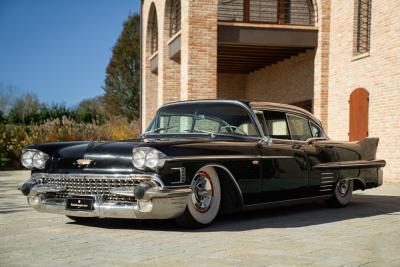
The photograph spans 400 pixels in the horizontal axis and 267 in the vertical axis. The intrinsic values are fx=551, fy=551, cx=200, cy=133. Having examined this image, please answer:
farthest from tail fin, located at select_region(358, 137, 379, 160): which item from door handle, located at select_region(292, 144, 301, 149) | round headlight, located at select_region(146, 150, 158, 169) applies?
round headlight, located at select_region(146, 150, 158, 169)

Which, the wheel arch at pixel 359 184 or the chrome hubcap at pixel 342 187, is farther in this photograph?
the wheel arch at pixel 359 184

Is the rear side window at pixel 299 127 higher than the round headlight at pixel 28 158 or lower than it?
higher

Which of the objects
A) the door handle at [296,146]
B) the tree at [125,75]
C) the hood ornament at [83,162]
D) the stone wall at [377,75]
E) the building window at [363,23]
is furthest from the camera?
the tree at [125,75]

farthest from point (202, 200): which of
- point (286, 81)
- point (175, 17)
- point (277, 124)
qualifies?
point (286, 81)

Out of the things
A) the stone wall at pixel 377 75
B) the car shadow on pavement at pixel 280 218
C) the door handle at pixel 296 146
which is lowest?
the car shadow on pavement at pixel 280 218

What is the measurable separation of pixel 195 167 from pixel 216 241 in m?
0.79

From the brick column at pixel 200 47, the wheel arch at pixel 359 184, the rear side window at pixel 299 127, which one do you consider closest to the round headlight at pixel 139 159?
the rear side window at pixel 299 127

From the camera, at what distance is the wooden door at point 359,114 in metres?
13.5

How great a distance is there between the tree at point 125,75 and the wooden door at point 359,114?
29.7 m

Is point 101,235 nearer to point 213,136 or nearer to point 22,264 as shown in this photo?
point 22,264

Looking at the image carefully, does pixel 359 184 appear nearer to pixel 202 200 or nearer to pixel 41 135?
pixel 202 200

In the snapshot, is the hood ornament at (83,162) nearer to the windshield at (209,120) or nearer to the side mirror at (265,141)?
the windshield at (209,120)

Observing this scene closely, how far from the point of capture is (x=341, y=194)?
7.66 m

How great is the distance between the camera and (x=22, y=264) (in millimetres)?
4012
